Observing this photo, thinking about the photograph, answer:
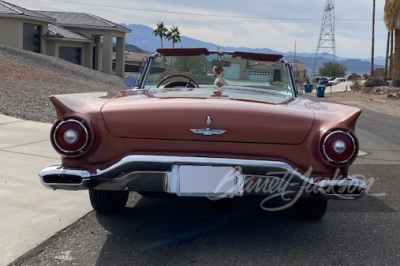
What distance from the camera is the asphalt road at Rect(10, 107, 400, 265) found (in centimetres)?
354

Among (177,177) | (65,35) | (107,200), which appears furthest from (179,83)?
(65,35)

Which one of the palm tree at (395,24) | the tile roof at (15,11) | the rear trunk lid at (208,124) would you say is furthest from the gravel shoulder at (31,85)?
the palm tree at (395,24)

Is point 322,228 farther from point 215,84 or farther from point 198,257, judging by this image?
point 215,84

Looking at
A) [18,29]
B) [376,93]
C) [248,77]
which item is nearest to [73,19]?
[18,29]

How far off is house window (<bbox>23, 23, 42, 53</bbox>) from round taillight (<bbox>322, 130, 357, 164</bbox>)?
32.6 meters

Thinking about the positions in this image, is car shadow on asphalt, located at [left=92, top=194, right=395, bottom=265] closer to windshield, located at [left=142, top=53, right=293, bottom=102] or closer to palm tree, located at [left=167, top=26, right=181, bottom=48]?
windshield, located at [left=142, top=53, right=293, bottom=102]

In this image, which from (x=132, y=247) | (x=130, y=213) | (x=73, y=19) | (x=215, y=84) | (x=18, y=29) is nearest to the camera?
(x=132, y=247)

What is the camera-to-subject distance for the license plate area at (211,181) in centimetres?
331

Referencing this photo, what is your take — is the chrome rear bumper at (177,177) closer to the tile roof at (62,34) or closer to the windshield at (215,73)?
the windshield at (215,73)

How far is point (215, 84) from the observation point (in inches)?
205

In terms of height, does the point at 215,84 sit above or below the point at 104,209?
above

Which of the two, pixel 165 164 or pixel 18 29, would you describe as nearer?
pixel 165 164

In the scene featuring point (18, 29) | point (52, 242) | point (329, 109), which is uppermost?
point (18, 29)

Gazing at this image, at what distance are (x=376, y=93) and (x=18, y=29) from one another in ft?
80.8
